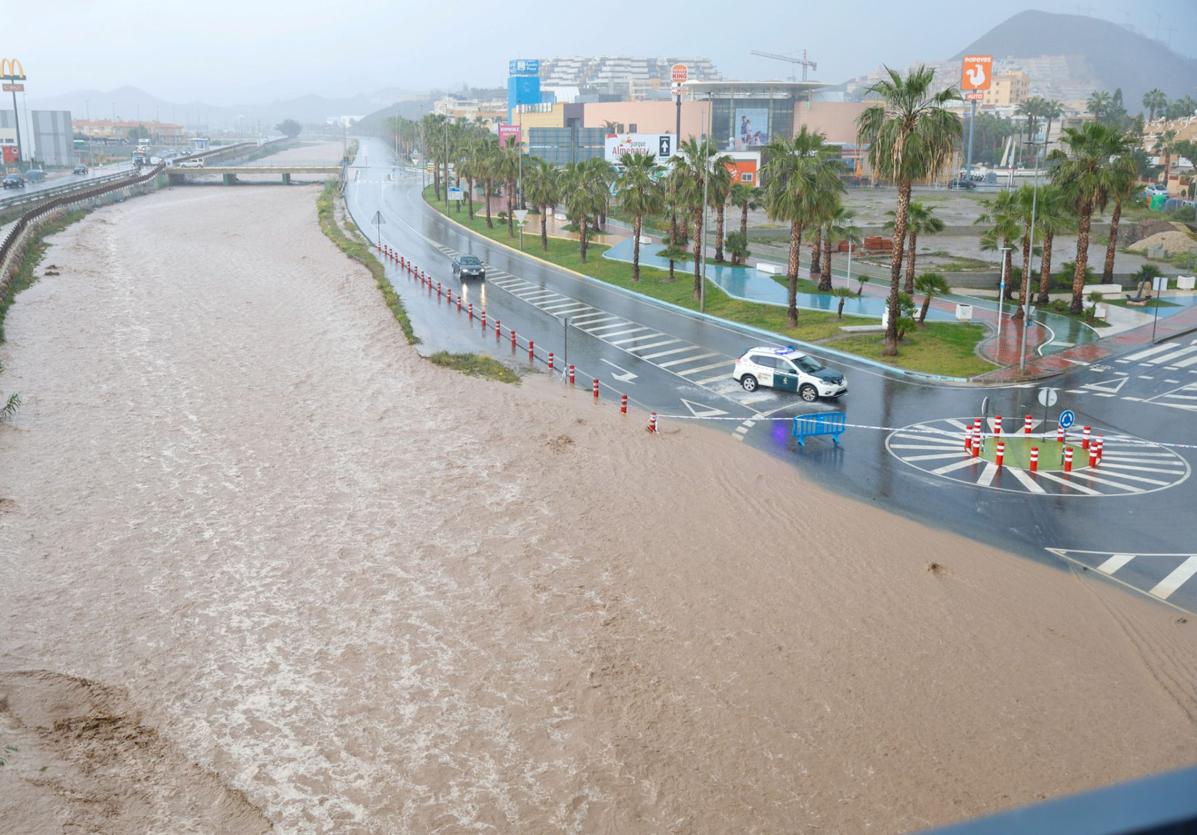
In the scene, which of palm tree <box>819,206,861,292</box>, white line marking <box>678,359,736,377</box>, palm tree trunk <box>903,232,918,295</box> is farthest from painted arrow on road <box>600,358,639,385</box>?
palm tree trunk <box>903,232,918,295</box>

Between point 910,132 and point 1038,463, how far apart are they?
1495cm

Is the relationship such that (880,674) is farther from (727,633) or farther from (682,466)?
(682,466)

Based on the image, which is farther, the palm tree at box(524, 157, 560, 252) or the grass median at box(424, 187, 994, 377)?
the palm tree at box(524, 157, 560, 252)

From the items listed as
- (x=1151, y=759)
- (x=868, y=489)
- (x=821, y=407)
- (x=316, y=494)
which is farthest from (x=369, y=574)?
(x=821, y=407)

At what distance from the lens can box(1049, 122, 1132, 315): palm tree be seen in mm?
45031

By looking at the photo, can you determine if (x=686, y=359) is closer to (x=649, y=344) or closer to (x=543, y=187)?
(x=649, y=344)

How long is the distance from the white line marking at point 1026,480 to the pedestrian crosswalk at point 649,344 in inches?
338

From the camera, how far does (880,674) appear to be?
54.9 ft

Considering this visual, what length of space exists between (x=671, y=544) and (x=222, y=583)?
936 cm

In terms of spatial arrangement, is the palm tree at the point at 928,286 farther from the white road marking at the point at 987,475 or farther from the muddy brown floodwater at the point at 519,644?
the muddy brown floodwater at the point at 519,644

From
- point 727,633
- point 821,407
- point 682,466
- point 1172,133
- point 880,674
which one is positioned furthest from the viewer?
point 1172,133

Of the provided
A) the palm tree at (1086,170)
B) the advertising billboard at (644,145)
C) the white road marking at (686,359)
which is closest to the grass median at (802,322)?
the white road marking at (686,359)

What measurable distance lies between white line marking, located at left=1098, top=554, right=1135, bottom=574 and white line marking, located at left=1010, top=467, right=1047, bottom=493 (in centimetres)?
397

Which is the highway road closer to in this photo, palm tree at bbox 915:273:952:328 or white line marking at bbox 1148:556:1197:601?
white line marking at bbox 1148:556:1197:601
